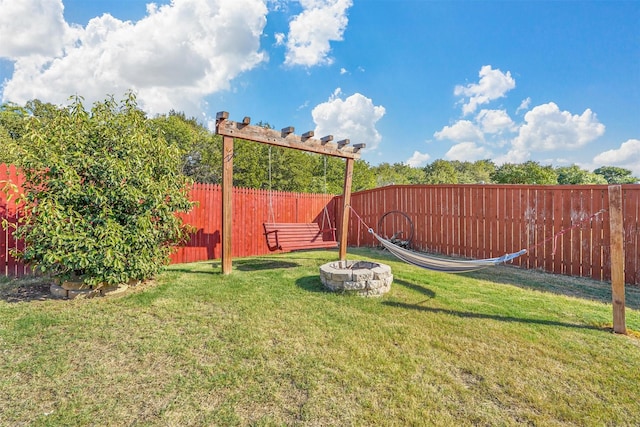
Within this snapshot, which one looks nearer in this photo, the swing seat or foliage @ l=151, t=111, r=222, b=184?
the swing seat

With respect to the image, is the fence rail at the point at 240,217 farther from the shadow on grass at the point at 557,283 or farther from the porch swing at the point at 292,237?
the shadow on grass at the point at 557,283

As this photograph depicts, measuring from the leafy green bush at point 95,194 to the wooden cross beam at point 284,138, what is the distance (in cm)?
97

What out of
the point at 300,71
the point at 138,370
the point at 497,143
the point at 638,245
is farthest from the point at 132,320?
the point at 497,143

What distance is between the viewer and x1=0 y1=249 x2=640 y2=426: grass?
1730 millimetres

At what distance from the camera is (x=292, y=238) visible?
5.64m

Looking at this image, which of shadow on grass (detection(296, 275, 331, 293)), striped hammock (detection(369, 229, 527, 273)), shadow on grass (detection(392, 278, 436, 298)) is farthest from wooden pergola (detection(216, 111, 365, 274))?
shadow on grass (detection(392, 278, 436, 298))

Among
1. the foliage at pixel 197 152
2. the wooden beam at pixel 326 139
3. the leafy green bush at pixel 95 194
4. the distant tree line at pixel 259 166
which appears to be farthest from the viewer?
the foliage at pixel 197 152

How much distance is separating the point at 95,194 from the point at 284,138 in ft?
9.07

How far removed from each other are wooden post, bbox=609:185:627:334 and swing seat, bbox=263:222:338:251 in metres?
3.80

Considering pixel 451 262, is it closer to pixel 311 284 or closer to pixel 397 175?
pixel 311 284

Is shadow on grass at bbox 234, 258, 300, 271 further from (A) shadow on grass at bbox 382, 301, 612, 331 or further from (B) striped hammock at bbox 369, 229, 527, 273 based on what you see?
(A) shadow on grass at bbox 382, 301, 612, 331

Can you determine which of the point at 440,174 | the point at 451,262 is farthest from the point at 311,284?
the point at 440,174

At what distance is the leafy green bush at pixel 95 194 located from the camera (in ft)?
11.1

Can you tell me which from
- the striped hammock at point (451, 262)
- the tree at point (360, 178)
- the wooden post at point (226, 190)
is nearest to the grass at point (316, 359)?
the striped hammock at point (451, 262)
